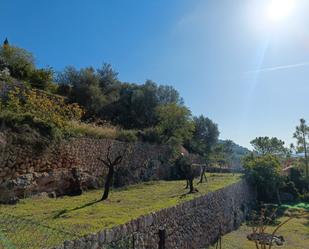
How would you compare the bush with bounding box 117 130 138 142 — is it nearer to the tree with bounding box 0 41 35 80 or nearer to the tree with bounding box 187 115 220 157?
the tree with bounding box 0 41 35 80

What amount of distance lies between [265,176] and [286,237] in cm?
961

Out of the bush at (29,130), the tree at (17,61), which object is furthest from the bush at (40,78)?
the bush at (29,130)

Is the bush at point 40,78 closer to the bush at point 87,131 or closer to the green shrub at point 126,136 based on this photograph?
the bush at point 87,131

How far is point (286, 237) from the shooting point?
49.4ft

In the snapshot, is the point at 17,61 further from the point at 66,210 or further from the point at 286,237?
the point at 286,237

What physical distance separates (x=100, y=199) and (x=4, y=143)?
3.20 metres

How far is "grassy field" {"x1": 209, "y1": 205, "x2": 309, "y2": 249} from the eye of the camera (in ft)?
41.8

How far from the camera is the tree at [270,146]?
35.0 metres

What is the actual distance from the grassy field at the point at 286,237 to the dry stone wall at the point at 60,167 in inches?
196

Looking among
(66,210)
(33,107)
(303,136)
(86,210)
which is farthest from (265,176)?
(66,210)

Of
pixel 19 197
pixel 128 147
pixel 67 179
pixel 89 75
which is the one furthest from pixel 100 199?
pixel 89 75

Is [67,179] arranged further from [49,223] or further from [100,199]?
[49,223]

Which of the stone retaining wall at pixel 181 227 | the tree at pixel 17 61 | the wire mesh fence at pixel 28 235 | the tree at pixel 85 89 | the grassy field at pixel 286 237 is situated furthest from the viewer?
the tree at pixel 85 89

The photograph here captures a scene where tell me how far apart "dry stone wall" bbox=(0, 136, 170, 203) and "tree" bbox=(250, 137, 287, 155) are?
2214cm
